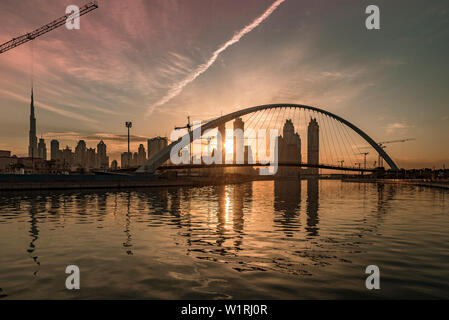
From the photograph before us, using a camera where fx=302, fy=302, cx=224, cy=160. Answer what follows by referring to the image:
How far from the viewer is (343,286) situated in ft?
28.2

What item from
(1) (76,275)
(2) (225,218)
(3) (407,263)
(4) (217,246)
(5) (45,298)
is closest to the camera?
(5) (45,298)

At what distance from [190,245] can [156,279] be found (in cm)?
481

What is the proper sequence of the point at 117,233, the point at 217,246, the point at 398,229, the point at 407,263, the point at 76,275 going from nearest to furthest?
the point at 76,275
the point at 407,263
the point at 217,246
the point at 117,233
the point at 398,229

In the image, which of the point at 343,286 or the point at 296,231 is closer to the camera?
the point at 343,286

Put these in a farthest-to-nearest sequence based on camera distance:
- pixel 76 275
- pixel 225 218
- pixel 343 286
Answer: pixel 225 218 → pixel 76 275 → pixel 343 286

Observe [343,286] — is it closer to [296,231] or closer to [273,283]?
[273,283]

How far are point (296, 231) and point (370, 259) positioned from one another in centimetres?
613

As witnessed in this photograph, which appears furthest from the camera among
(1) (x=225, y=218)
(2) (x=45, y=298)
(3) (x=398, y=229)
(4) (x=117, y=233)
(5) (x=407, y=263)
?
(1) (x=225, y=218)

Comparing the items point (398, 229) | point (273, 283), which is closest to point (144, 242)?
point (273, 283)

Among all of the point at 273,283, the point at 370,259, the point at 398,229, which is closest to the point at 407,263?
the point at 370,259

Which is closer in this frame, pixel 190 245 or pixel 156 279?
pixel 156 279

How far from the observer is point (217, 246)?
45.1ft

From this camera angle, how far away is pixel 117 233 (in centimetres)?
1677

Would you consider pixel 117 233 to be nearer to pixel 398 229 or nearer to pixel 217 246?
pixel 217 246
